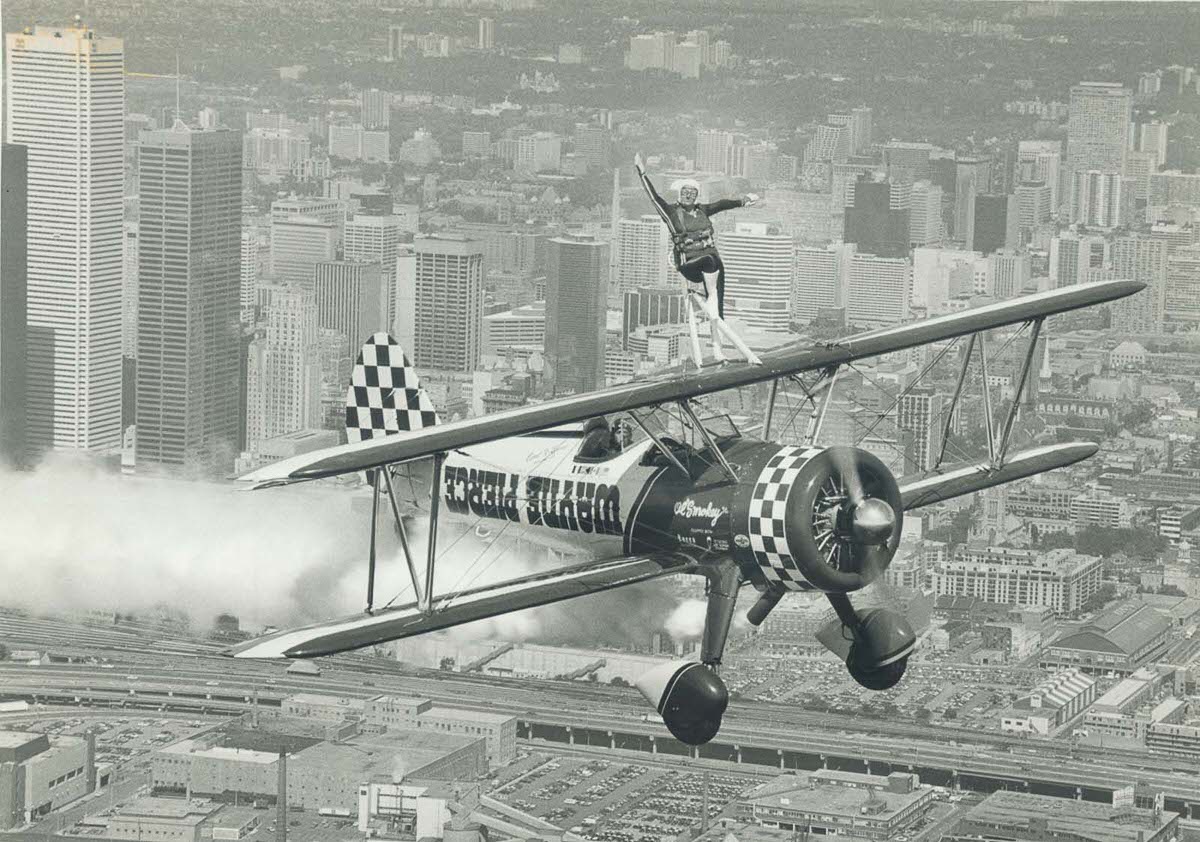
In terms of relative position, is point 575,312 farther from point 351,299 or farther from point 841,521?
point 841,521

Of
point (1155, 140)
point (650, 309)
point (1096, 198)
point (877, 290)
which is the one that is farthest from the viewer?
point (1096, 198)

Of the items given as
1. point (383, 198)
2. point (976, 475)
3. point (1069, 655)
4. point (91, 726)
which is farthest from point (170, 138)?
point (976, 475)

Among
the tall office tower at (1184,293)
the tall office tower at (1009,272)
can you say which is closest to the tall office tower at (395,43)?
the tall office tower at (1009,272)

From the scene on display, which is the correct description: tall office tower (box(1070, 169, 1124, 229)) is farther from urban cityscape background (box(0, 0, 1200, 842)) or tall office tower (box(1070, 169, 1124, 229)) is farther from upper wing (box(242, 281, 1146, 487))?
upper wing (box(242, 281, 1146, 487))

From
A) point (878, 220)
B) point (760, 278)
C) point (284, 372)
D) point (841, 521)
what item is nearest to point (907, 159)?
point (878, 220)

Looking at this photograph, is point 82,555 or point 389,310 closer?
point 82,555

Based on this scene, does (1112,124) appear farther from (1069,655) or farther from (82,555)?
(82,555)
